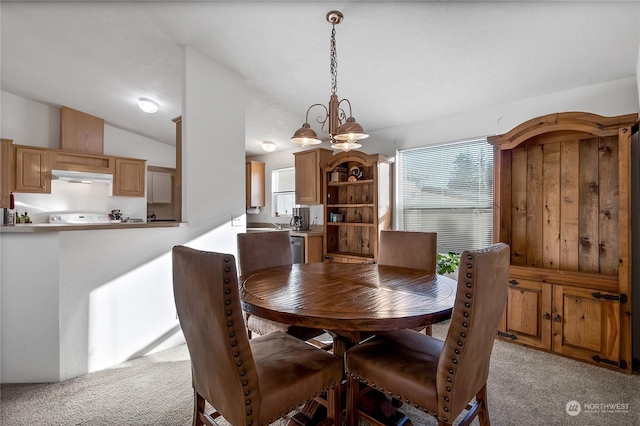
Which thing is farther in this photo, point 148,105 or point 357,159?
point 148,105

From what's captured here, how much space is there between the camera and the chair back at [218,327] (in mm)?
1049

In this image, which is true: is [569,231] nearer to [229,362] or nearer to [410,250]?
[410,250]

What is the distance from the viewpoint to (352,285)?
5.87 feet

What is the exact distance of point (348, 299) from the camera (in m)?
1.50

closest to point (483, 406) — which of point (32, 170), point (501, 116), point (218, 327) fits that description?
point (218, 327)

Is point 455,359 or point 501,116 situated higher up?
point 501,116

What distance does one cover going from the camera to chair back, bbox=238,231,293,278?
2432mm

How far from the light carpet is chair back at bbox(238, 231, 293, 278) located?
0.91m

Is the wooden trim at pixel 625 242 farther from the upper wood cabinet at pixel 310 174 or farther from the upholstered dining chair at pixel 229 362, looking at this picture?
the upper wood cabinet at pixel 310 174

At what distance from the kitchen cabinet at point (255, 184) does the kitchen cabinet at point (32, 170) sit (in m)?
2.88

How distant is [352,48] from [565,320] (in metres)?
2.83

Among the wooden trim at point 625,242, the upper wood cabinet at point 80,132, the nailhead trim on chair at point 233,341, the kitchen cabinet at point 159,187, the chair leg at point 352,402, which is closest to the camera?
the nailhead trim on chair at point 233,341

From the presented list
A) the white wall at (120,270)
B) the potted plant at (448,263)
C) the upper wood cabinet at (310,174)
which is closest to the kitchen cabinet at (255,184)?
the upper wood cabinet at (310,174)

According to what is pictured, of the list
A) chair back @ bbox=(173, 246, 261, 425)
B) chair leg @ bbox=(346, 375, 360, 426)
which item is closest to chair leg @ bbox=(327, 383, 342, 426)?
chair leg @ bbox=(346, 375, 360, 426)
